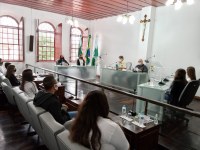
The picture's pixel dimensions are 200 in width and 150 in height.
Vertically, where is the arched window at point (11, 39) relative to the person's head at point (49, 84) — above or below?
above

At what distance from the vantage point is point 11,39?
24.7 feet

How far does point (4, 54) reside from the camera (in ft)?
24.3

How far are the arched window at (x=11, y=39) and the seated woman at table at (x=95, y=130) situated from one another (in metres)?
7.27

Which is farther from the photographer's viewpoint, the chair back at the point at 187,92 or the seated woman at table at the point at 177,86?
the seated woman at table at the point at 177,86

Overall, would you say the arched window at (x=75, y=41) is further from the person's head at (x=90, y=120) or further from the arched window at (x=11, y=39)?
the person's head at (x=90, y=120)

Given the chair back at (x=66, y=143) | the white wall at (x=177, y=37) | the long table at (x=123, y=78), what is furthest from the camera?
the long table at (x=123, y=78)

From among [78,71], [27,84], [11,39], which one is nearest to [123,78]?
[78,71]

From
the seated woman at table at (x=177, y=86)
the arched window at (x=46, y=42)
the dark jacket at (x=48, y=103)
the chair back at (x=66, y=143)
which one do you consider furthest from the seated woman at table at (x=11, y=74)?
the arched window at (x=46, y=42)

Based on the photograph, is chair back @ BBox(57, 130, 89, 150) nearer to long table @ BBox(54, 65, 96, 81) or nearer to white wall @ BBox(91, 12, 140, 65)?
long table @ BBox(54, 65, 96, 81)

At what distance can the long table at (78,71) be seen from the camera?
712 centimetres

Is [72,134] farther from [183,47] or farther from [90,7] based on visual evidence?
[90,7]

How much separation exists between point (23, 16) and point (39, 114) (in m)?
7.00

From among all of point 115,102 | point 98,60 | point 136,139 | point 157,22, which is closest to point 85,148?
point 136,139

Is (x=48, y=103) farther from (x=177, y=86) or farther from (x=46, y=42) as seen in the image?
(x=46, y=42)
